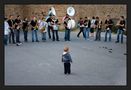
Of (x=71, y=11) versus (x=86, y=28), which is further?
(x=71, y=11)

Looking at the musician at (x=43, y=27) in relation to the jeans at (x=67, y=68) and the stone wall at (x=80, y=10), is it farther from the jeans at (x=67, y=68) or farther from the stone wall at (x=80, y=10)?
the jeans at (x=67, y=68)

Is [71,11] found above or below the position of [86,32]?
above

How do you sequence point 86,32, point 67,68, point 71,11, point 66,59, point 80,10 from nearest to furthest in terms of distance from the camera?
point 66,59 → point 67,68 → point 86,32 → point 71,11 → point 80,10

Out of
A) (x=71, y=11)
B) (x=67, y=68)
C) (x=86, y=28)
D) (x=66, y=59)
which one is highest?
(x=71, y=11)

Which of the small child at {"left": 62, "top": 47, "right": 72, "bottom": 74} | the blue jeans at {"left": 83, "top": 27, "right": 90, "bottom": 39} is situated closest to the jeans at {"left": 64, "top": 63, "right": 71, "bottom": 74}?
the small child at {"left": 62, "top": 47, "right": 72, "bottom": 74}

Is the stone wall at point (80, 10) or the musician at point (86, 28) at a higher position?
the stone wall at point (80, 10)

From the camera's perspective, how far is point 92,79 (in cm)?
1388

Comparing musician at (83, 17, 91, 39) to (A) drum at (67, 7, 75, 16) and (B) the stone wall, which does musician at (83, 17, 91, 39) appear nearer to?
(B) the stone wall

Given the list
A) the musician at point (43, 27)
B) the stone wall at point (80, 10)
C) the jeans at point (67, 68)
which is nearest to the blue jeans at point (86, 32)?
the musician at point (43, 27)

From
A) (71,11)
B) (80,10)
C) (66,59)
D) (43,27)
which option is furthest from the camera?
(80,10)

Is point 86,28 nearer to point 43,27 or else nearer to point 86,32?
point 86,32

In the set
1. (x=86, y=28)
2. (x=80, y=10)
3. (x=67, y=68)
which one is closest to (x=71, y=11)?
(x=80, y=10)

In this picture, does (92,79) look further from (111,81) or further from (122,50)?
(122,50)

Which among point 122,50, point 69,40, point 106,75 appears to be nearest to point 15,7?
point 69,40
